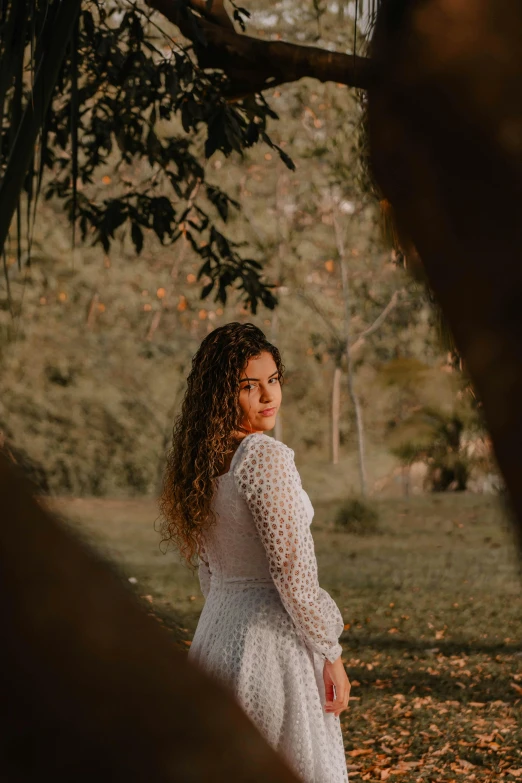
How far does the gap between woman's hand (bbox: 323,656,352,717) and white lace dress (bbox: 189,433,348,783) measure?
0.09ft

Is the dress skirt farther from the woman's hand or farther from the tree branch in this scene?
the tree branch

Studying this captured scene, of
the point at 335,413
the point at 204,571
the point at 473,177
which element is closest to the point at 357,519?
the point at 335,413

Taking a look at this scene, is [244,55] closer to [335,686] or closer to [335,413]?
[335,686]

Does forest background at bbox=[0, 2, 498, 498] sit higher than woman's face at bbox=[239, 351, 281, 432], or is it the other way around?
forest background at bbox=[0, 2, 498, 498]

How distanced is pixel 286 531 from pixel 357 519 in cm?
1205

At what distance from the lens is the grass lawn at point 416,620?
6.09m

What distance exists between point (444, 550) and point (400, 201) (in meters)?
13.3

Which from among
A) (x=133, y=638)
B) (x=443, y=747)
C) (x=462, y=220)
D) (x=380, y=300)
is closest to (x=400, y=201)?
(x=462, y=220)

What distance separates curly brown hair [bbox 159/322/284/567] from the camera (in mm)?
2885

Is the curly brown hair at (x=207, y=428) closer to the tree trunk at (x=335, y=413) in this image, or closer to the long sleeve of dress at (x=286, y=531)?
the long sleeve of dress at (x=286, y=531)

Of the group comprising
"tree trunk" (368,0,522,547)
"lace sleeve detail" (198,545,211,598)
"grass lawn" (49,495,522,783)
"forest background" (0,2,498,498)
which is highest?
"forest background" (0,2,498,498)

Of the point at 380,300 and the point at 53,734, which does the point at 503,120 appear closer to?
the point at 53,734

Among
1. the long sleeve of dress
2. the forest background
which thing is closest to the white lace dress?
the long sleeve of dress

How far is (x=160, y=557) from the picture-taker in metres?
13.7
